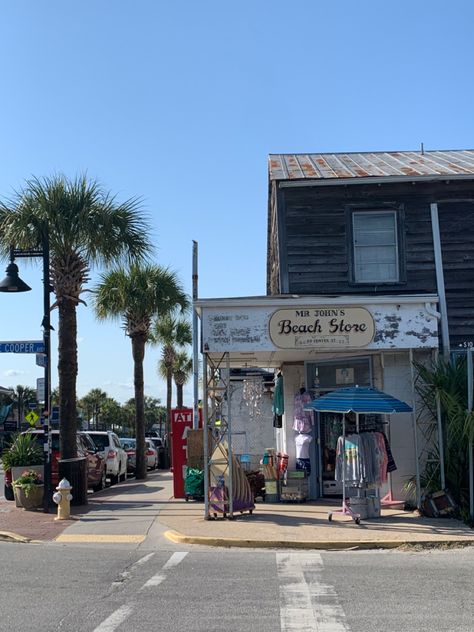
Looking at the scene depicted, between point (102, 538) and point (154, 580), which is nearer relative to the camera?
point (154, 580)

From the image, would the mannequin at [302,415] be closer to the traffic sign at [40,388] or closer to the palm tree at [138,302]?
the traffic sign at [40,388]

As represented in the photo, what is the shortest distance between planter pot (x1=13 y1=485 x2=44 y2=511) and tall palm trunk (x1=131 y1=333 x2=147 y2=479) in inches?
435

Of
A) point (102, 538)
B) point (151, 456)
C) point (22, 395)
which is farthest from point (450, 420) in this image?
point (22, 395)

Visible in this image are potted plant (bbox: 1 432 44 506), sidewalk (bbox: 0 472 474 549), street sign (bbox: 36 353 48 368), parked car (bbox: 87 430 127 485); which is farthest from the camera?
parked car (bbox: 87 430 127 485)

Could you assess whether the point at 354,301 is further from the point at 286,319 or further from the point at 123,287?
the point at 123,287

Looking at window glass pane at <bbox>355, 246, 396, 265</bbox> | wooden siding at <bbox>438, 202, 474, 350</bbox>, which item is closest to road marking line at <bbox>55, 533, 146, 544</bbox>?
wooden siding at <bbox>438, 202, 474, 350</bbox>

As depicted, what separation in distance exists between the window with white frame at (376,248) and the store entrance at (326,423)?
6.16 ft

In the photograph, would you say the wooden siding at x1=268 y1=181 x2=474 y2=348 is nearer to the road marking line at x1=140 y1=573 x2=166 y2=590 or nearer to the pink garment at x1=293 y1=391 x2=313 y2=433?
the pink garment at x1=293 y1=391 x2=313 y2=433

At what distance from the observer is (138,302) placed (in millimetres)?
26234

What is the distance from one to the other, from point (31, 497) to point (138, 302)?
12.5m

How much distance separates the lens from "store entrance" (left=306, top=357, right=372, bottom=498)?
14.9 meters

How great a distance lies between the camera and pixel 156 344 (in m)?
39.4

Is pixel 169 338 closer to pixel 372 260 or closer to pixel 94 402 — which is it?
pixel 372 260

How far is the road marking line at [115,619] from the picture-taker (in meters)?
5.98
